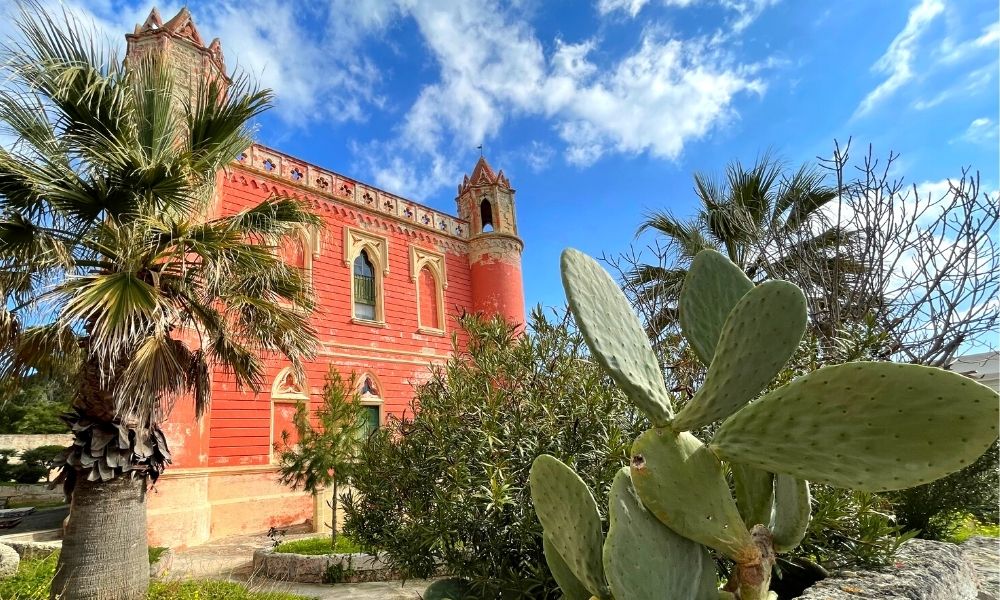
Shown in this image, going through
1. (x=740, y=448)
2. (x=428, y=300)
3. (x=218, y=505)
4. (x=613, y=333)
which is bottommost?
(x=218, y=505)

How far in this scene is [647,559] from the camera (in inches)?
66.1

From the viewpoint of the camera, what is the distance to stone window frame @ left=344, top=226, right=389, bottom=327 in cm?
1455

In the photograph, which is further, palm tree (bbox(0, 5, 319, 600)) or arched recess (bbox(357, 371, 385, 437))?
arched recess (bbox(357, 371, 385, 437))

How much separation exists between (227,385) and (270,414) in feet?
3.95

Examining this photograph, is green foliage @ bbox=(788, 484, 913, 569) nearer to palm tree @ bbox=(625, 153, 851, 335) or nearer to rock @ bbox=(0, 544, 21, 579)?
palm tree @ bbox=(625, 153, 851, 335)

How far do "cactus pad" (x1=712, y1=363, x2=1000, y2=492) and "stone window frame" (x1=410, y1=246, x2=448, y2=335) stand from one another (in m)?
14.7

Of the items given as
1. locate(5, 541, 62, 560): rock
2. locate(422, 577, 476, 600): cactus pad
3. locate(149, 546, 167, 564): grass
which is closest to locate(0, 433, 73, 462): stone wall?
locate(5, 541, 62, 560): rock

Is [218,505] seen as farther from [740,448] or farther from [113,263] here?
[740,448]

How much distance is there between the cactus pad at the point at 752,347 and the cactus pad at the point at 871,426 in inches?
3.5

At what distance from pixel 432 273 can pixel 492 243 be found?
247 cm

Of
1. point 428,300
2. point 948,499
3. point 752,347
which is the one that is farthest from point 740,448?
point 428,300

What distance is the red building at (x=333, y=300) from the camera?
10.3 meters

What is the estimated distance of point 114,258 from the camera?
4977mm

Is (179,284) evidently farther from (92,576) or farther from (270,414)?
(270,414)
